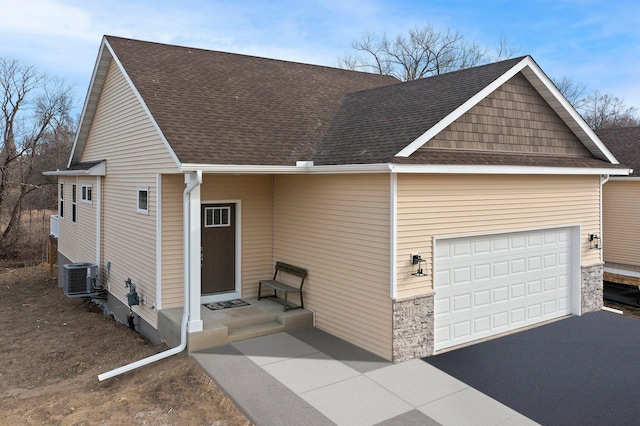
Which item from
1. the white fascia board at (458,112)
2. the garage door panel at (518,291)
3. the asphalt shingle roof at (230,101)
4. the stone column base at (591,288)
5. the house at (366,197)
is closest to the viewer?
the white fascia board at (458,112)

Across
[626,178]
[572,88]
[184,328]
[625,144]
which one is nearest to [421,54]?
[572,88]

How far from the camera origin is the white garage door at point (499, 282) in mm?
8406

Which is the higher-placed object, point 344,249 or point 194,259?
point 344,249

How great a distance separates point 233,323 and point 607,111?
1768 inches

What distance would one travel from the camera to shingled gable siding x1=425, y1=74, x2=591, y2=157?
8602mm

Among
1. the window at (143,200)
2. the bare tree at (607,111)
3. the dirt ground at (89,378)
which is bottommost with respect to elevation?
the dirt ground at (89,378)

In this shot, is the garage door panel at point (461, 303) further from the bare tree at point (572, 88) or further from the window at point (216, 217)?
the bare tree at point (572, 88)

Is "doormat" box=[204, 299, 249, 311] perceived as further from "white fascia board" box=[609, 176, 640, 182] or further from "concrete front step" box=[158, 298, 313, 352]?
"white fascia board" box=[609, 176, 640, 182]

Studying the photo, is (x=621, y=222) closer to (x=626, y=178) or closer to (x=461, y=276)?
(x=626, y=178)

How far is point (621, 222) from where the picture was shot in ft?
50.0

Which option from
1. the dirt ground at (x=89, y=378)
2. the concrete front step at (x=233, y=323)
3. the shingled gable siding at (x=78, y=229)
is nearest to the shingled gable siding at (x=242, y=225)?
the concrete front step at (x=233, y=323)

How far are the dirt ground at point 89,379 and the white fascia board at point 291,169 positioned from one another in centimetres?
312

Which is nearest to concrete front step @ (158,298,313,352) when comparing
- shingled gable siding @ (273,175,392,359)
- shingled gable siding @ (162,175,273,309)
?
shingled gable siding @ (273,175,392,359)

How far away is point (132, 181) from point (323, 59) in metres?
27.9
